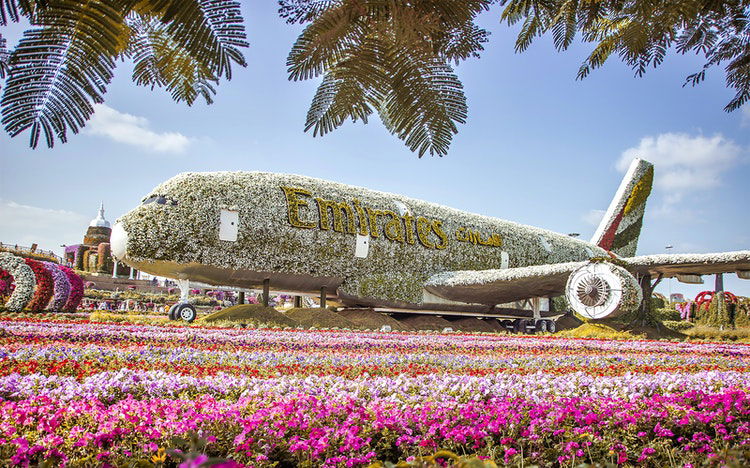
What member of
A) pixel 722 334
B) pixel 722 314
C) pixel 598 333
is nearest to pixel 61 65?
pixel 598 333

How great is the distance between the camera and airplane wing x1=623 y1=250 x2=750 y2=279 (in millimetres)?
15977

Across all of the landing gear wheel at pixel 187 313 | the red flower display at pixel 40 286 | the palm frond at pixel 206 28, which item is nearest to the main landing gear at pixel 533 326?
the landing gear wheel at pixel 187 313

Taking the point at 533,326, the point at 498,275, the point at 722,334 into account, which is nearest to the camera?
the point at 498,275

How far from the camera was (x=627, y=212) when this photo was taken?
81.4 feet

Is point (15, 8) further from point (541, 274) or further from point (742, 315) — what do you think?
point (742, 315)

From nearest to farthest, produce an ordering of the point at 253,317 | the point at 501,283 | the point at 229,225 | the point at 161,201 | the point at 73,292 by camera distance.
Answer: the point at 161,201 < the point at 229,225 < the point at 253,317 < the point at 73,292 < the point at 501,283

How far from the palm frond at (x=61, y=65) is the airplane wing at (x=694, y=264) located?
1831 cm

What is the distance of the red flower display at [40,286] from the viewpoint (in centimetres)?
1463

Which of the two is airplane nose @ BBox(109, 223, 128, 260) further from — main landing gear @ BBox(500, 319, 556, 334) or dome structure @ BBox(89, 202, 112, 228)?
dome structure @ BBox(89, 202, 112, 228)

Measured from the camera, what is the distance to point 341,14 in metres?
1.52

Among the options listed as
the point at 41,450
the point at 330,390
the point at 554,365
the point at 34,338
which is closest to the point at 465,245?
the point at 554,365

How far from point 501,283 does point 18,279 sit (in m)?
13.9

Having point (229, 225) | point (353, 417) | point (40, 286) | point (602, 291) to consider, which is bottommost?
point (353, 417)

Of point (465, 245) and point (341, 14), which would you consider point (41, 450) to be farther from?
point (465, 245)
